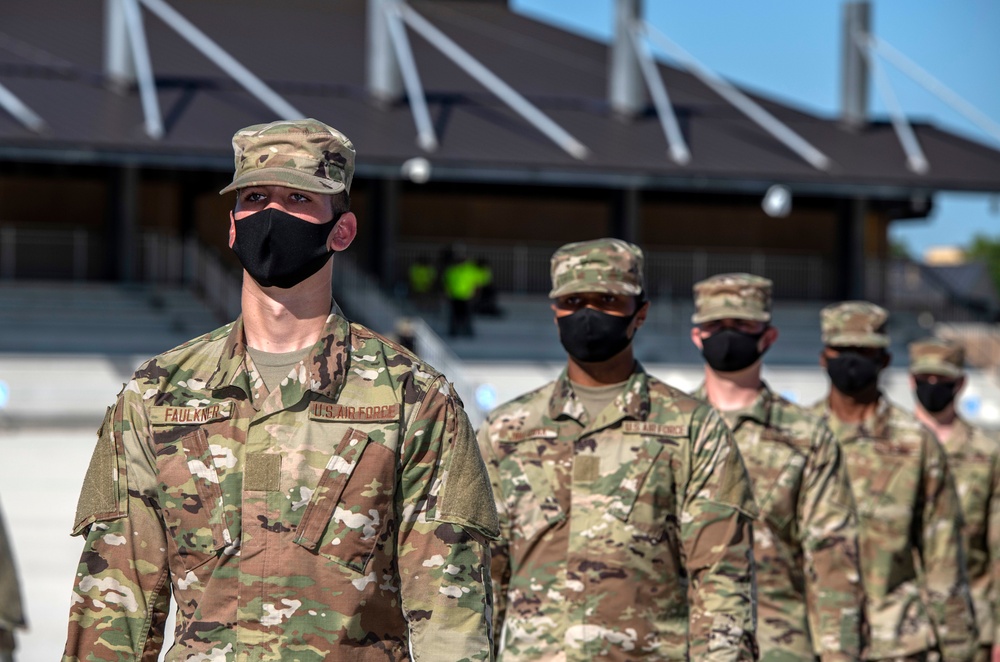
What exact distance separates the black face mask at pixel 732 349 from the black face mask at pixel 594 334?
1446 millimetres

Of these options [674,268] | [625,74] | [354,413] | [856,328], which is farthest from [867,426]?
[674,268]

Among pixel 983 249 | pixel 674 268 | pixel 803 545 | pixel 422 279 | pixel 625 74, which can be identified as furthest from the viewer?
pixel 983 249

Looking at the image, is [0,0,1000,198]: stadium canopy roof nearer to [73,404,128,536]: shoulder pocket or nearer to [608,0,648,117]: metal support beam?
[608,0,648,117]: metal support beam

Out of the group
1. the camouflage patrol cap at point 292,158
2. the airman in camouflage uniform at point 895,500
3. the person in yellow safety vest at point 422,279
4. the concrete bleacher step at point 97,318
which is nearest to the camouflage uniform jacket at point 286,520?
the camouflage patrol cap at point 292,158

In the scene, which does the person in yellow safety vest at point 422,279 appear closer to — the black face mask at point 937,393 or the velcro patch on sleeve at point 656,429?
the black face mask at point 937,393

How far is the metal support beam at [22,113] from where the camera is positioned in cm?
2900

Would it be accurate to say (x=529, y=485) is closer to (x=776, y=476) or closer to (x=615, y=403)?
(x=615, y=403)

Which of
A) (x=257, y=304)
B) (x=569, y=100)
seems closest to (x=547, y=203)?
(x=569, y=100)

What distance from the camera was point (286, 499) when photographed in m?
4.21

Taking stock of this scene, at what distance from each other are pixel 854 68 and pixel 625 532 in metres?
34.1

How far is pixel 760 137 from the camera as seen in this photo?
3569 centimetres

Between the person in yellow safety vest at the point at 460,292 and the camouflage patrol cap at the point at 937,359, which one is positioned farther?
the person in yellow safety vest at the point at 460,292

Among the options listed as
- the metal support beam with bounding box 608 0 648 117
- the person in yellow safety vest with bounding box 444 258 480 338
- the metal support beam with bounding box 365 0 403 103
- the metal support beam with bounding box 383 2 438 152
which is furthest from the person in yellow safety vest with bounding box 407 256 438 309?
the metal support beam with bounding box 608 0 648 117

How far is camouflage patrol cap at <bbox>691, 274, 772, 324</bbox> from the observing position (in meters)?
8.05
